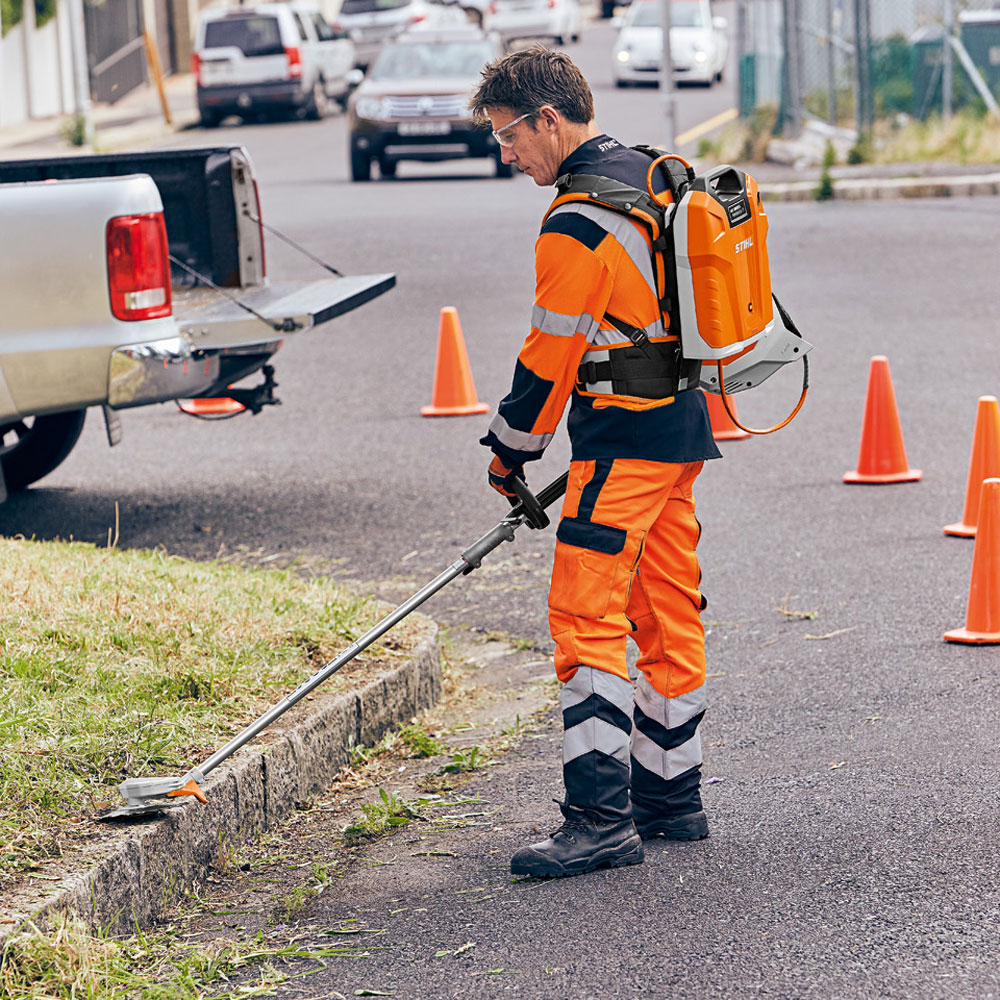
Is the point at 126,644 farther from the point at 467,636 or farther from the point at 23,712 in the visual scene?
the point at 467,636

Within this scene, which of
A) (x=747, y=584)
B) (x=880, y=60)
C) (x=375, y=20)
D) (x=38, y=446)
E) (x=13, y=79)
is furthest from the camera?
(x=375, y=20)

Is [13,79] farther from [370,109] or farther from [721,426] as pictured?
[721,426]

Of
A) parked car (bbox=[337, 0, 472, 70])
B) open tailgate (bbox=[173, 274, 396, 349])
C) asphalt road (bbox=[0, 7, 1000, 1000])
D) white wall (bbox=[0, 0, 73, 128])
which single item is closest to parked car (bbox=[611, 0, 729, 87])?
parked car (bbox=[337, 0, 472, 70])

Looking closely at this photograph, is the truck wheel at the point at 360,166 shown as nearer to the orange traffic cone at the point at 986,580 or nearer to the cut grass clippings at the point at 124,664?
the cut grass clippings at the point at 124,664

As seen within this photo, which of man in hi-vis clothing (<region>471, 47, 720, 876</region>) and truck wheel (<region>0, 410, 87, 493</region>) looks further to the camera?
truck wheel (<region>0, 410, 87, 493</region>)

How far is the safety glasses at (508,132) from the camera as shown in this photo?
4039 mm

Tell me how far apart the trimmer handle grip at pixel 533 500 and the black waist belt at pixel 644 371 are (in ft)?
0.87

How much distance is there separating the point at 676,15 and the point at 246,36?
839 centimetres

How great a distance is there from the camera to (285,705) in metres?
4.29

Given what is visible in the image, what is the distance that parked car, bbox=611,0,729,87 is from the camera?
3275 cm

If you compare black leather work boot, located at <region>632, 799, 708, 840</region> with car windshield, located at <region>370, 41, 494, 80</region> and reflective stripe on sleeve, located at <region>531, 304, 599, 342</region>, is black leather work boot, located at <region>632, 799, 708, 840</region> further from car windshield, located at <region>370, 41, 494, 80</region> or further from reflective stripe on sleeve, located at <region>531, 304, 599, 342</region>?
car windshield, located at <region>370, 41, 494, 80</region>

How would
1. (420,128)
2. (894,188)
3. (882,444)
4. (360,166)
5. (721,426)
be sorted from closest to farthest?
1. (882,444)
2. (721,426)
3. (894,188)
4. (420,128)
5. (360,166)

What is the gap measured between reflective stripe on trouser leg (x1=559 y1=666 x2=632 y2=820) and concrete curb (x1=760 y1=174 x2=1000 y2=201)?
14710 millimetres

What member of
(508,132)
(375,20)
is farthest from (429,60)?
(508,132)
